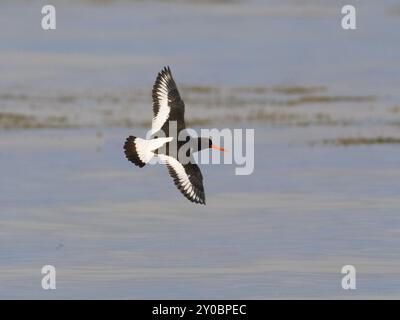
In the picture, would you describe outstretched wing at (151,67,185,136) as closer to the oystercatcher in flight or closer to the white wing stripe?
the oystercatcher in flight

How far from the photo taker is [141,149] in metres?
12.2

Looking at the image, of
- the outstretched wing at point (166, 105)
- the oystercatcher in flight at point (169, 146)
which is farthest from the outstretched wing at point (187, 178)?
the outstretched wing at point (166, 105)

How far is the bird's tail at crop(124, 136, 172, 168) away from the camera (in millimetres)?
12047

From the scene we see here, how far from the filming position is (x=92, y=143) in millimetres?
18797

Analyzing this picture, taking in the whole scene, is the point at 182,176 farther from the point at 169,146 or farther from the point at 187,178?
the point at 169,146

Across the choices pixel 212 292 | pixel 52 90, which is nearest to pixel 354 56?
pixel 52 90

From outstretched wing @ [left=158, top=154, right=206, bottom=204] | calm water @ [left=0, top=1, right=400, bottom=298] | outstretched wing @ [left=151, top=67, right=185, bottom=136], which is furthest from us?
outstretched wing @ [left=151, top=67, right=185, bottom=136]

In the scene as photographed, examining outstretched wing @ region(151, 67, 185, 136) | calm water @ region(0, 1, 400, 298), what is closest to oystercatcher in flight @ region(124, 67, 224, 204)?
outstretched wing @ region(151, 67, 185, 136)

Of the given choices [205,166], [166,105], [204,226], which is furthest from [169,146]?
[205,166]

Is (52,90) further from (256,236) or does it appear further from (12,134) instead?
(256,236)

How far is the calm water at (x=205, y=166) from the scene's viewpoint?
1176cm

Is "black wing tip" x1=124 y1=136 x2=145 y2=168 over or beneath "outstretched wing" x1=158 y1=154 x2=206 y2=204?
over

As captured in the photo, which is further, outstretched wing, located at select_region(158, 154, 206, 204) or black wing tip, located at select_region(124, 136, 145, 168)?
black wing tip, located at select_region(124, 136, 145, 168)

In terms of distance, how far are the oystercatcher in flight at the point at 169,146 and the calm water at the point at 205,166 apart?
0.61 meters
